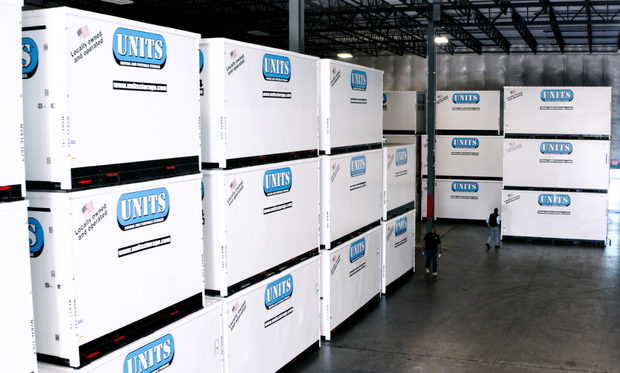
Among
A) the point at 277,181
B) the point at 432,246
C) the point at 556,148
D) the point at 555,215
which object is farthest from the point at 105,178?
the point at 555,215

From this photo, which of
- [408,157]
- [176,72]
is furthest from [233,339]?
[408,157]

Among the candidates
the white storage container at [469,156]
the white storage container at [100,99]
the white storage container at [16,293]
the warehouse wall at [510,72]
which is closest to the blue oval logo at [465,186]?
the white storage container at [469,156]

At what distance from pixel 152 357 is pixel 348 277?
4970 millimetres

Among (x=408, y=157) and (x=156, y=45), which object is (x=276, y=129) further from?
(x=408, y=157)

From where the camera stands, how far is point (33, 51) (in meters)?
4.37

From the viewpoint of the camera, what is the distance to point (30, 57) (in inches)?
173

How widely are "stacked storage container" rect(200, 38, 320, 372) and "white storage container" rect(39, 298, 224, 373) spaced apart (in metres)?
0.21

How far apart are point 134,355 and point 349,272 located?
5.24 m

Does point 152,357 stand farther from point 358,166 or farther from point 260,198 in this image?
point 358,166

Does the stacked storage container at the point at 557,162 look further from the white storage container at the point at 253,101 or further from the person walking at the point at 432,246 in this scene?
the white storage container at the point at 253,101

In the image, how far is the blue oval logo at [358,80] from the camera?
9.93 m

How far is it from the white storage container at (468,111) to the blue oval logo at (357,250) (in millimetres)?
10745

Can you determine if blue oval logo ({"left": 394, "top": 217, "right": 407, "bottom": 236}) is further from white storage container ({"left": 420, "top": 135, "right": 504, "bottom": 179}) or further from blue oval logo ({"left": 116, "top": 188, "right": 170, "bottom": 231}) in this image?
white storage container ({"left": 420, "top": 135, "right": 504, "bottom": 179})

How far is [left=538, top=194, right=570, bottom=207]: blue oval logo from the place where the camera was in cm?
1666
